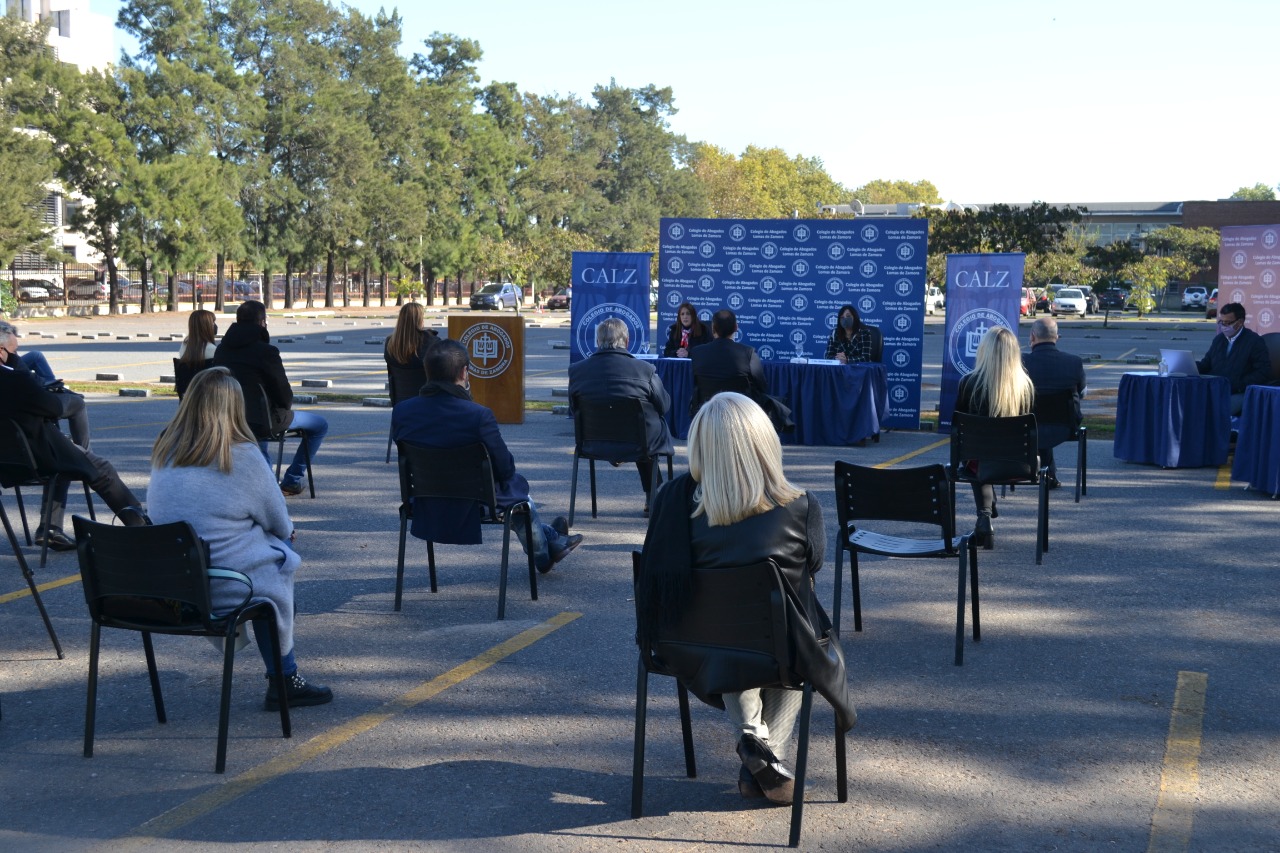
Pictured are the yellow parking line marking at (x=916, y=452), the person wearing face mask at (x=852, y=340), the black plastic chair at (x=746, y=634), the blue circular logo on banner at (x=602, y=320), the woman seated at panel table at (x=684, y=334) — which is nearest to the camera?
the black plastic chair at (x=746, y=634)

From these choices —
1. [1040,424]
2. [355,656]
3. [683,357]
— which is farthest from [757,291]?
[355,656]

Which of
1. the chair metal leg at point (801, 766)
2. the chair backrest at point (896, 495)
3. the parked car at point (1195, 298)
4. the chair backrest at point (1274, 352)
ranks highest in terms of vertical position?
the parked car at point (1195, 298)

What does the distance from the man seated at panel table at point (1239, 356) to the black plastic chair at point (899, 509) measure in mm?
8102

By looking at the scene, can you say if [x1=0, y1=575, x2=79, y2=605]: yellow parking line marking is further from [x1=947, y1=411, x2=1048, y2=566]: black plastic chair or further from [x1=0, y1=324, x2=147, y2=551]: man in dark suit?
[x1=947, y1=411, x2=1048, y2=566]: black plastic chair

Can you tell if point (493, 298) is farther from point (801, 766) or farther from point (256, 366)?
point (801, 766)

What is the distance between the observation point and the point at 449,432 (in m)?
7.29

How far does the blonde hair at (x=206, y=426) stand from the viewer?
525 cm

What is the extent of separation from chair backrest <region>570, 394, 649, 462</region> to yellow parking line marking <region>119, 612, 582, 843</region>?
2948mm

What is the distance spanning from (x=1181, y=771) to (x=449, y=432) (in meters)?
4.07

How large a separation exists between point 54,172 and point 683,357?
4186cm

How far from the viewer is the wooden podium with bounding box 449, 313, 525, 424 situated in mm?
16281

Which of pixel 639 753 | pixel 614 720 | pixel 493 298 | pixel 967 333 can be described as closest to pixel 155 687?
pixel 614 720

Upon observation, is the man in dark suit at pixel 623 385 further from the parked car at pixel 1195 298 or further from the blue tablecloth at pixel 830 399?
the parked car at pixel 1195 298

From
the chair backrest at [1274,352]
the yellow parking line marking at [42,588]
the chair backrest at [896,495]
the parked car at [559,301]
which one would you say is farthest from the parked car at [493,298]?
the chair backrest at [896,495]
